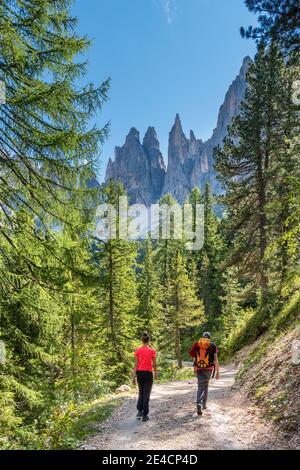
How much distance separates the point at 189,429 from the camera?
8148mm

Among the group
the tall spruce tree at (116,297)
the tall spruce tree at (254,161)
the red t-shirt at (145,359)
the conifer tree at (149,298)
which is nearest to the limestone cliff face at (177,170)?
the conifer tree at (149,298)

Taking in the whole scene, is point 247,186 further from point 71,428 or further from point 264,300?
point 71,428

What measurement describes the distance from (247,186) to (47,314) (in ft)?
57.1

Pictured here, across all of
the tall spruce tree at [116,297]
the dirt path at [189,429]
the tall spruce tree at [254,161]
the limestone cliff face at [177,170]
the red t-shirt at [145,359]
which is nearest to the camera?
the dirt path at [189,429]

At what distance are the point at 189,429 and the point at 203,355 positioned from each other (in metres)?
1.93

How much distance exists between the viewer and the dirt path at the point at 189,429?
7.08m

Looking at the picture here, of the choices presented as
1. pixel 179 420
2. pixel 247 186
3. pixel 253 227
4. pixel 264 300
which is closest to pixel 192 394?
pixel 179 420

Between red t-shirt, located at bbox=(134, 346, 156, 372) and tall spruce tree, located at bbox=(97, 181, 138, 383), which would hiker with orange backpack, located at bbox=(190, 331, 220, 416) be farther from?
tall spruce tree, located at bbox=(97, 181, 138, 383)

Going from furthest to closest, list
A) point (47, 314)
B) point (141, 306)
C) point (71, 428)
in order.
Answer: point (141, 306), point (71, 428), point (47, 314)

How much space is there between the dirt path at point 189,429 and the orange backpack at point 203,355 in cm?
124

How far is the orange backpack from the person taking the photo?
948 cm

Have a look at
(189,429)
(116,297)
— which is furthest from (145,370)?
(116,297)

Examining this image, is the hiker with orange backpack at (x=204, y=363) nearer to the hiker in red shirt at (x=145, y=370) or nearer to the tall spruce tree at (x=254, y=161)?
the hiker in red shirt at (x=145, y=370)

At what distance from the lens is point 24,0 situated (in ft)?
23.8
